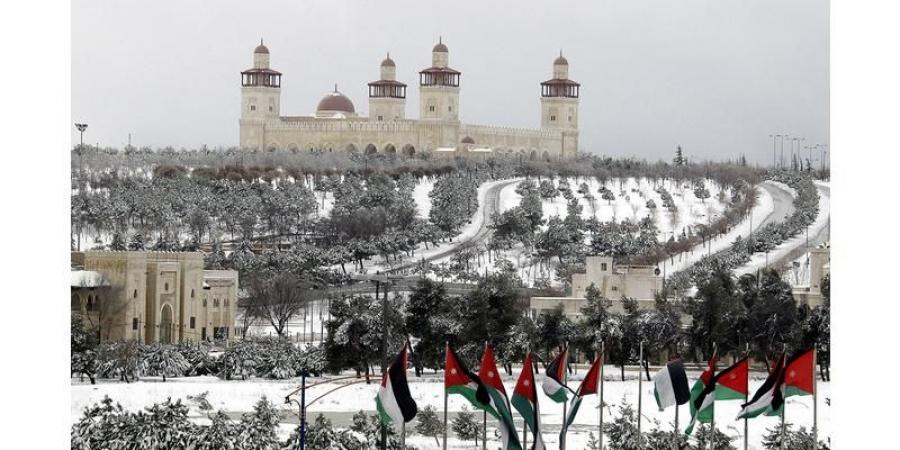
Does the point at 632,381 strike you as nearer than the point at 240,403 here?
No

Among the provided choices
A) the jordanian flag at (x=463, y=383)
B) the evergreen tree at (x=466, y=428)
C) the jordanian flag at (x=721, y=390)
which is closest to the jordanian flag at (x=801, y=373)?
the jordanian flag at (x=721, y=390)

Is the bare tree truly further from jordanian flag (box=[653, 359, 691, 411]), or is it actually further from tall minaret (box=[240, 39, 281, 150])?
tall minaret (box=[240, 39, 281, 150])

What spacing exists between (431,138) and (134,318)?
109ft

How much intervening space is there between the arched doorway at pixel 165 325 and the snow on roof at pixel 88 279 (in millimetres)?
1448

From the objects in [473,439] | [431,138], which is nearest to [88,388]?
[473,439]

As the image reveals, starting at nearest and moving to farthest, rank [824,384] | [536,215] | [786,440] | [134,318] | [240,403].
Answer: [786,440]
[240,403]
[824,384]
[134,318]
[536,215]

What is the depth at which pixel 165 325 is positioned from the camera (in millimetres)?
33188

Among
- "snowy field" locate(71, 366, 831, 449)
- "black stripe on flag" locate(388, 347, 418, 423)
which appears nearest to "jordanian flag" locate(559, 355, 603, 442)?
"black stripe on flag" locate(388, 347, 418, 423)

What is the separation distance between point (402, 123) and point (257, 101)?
5.90 metres

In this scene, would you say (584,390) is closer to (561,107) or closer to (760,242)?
(760,242)

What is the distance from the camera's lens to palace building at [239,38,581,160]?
64250mm

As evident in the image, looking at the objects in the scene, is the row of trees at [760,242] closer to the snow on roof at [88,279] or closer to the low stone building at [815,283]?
the low stone building at [815,283]
